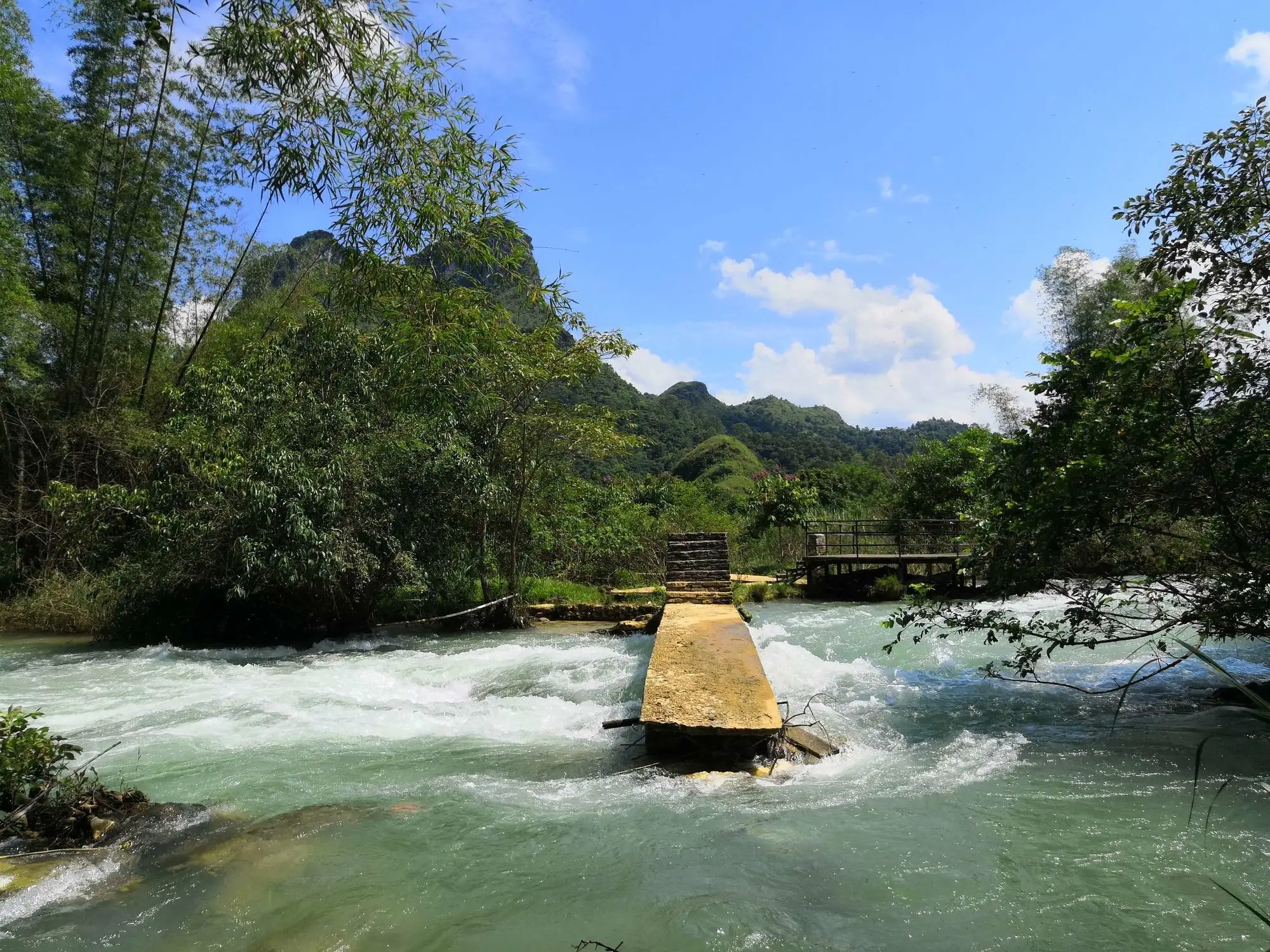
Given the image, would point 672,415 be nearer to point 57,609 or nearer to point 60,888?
point 57,609

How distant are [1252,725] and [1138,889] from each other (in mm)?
3644

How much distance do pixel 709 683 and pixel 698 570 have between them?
5.36 m

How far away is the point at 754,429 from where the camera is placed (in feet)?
277

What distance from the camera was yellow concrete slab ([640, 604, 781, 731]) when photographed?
467cm

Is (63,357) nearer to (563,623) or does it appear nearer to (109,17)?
(109,17)

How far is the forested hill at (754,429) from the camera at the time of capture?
53750 millimetres

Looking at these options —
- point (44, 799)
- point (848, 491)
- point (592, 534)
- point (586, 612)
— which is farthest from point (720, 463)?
point (44, 799)

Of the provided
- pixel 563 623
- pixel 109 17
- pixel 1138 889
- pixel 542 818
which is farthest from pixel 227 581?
pixel 1138 889

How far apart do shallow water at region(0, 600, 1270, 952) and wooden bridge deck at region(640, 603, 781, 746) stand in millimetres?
311

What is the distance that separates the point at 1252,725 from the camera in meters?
5.68

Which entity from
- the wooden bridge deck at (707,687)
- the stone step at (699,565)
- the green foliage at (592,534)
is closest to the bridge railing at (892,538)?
the green foliage at (592,534)

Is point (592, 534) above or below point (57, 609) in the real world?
above

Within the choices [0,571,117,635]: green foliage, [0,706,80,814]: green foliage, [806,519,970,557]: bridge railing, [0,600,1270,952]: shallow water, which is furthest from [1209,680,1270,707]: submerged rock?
[0,571,117,635]: green foliage

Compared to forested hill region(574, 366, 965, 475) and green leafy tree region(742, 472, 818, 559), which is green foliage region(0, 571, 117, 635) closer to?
green leafy tree region(742, 472, 818, 559)
